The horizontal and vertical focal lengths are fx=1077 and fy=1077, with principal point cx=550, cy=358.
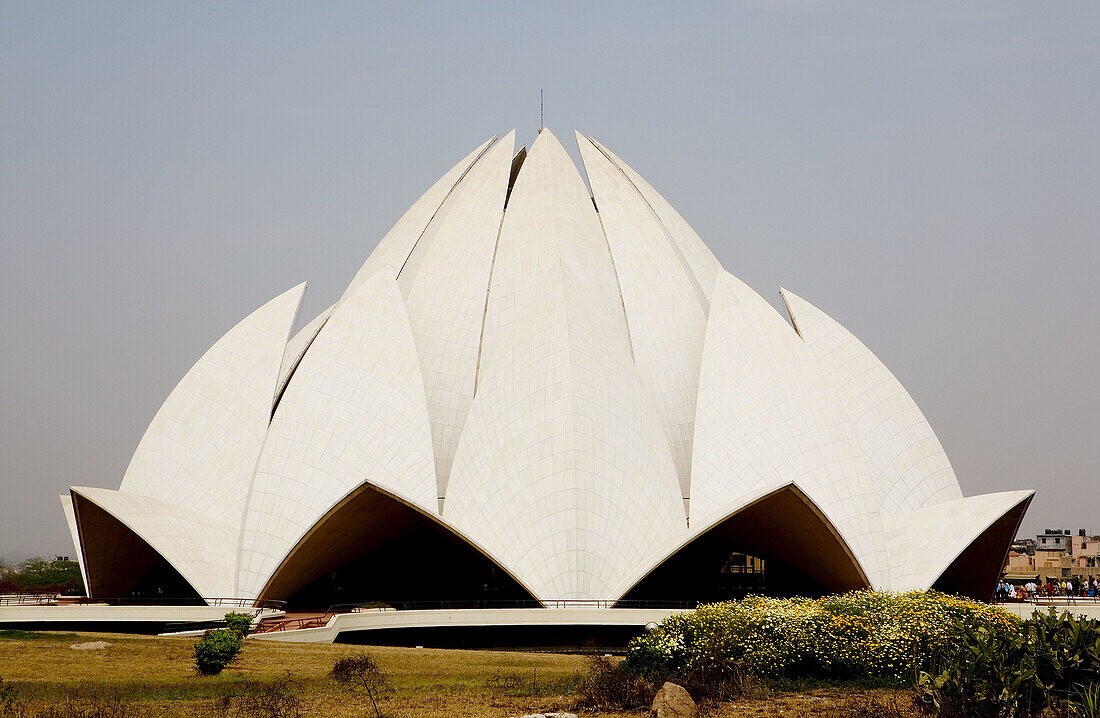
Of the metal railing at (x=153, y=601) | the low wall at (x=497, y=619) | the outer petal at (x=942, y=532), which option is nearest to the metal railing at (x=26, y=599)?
the metal railing at (x=153, y=601)

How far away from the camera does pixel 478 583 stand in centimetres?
3269

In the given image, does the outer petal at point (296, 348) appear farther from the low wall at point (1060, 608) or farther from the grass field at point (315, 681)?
the low wall at point (1060, 608)

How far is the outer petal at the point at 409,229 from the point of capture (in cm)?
3662

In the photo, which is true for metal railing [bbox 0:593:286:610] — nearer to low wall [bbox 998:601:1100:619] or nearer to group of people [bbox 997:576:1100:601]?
low wall [bbox 998:601:1100:619]

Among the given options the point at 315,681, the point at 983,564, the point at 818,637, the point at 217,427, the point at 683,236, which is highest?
the point at 683,236

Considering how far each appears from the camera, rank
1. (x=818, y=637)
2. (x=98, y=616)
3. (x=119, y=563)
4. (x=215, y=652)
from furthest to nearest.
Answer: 1. (x=119, y=563)
2. (x=98, y=616)
3. (x=215, y=652)
4. (x=818, y=637)

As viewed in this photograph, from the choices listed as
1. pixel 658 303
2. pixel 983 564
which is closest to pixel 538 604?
pixel 658 303

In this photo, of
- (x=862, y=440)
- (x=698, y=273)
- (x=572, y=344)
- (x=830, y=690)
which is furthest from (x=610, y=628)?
(x=698, y=273)

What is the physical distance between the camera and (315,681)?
1563 centimetres

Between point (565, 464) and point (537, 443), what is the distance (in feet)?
3.74

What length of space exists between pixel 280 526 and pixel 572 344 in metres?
8.83

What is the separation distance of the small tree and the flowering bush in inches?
147

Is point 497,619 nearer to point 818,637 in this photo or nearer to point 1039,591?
point 818,637

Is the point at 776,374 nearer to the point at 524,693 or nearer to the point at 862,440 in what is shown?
the point at 862,440
